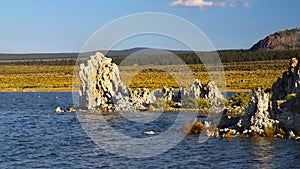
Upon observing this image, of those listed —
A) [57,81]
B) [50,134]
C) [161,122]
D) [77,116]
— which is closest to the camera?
[50,134]

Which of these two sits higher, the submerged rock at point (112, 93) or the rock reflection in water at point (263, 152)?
the submerged rock at point (112, 93)

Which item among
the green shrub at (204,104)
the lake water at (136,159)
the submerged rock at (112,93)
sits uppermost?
the submerged rock at (112,93)

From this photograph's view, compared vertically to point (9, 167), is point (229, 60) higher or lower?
higher

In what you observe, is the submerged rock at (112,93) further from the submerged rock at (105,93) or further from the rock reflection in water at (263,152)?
the rock reflection in water at (263,152)

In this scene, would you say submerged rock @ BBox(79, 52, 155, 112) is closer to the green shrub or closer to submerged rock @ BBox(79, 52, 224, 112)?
submerged rock @ BBox(79, 52, 224, 112)

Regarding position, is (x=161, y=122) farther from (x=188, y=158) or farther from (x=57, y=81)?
(x=57, y=81)

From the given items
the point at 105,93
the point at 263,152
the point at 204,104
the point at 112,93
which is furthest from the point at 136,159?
the point at 105,93

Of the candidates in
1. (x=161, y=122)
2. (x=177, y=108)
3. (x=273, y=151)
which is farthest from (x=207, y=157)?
(x=177, y=108)

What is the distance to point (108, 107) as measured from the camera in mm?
59406

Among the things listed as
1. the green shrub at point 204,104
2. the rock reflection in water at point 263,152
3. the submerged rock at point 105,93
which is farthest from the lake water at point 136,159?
the green shrub at point 204,104

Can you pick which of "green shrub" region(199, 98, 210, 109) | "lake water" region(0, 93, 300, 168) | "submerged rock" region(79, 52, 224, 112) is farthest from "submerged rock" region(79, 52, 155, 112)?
"lake water" region(0, 93, 300, 168)

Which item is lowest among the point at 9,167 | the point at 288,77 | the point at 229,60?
the point at 9,167

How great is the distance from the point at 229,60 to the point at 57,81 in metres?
68.4

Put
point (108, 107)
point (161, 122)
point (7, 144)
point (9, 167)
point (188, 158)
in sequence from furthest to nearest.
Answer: point (108, 107) < point (161, 122) < point (7, 144) < point (188, 158) < point (9, 167)
